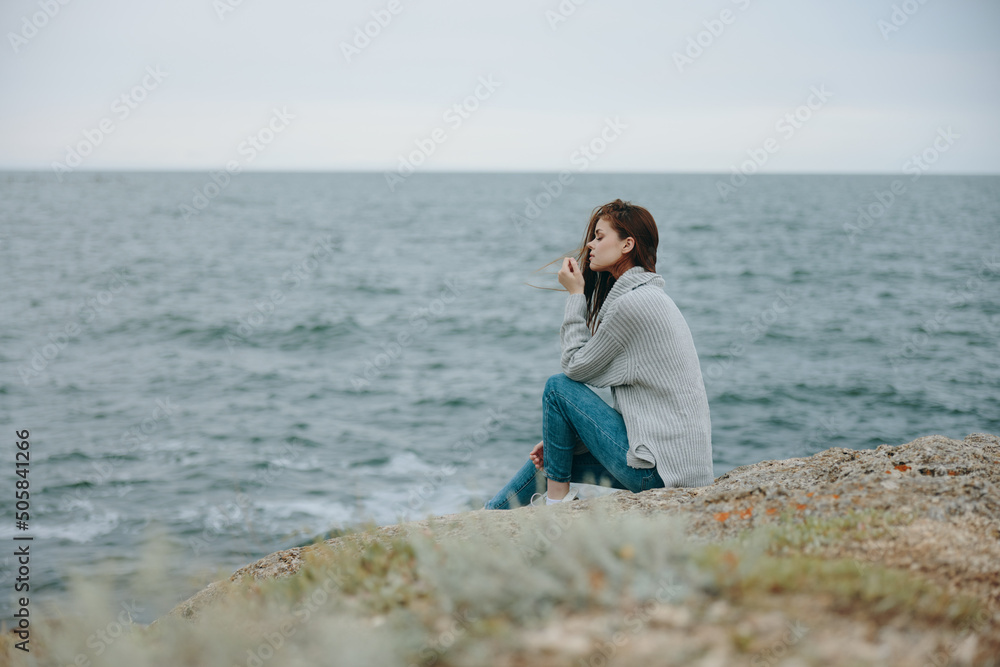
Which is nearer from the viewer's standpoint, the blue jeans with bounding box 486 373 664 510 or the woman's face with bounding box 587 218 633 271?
the blue jeans with bounding box 486 373 664 510

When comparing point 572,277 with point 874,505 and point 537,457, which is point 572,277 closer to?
point 537,457

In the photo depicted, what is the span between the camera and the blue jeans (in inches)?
164

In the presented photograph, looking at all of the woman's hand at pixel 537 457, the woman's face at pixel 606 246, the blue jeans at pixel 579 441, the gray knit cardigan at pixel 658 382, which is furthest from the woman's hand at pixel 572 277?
the woman's hand at pixel 537 457

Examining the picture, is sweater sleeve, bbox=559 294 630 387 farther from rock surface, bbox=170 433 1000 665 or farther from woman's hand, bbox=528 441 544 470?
rock surface, bbox=170 433 1000 665

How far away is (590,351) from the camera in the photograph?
13.8 ft

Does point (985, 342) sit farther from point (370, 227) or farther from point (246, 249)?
point (370, 227)

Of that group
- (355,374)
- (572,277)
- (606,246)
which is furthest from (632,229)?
(355,374)

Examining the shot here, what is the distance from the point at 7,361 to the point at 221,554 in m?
10.3

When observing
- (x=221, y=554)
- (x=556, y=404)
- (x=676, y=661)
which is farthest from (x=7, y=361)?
(x=676, y=661)

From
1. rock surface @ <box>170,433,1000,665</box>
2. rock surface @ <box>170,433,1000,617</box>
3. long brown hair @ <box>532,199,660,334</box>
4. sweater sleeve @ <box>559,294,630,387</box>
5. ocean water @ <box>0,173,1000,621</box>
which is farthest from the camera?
ocean water @ <box>0,173,1000,621</box>

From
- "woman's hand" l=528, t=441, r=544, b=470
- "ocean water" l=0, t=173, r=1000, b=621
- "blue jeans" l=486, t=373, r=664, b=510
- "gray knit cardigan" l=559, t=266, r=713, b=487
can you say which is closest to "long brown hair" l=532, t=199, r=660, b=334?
"gray knit cardigan" l=559, t=266, r=713, b=487

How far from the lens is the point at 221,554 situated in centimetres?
760

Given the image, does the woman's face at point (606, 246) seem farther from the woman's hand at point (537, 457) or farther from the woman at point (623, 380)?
the woman's hand at point (537, 457)

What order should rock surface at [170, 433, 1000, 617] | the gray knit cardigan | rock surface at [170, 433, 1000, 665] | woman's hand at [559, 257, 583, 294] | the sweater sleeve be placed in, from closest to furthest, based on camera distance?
rock surface at [170, 433, 1000, 665], rock surface at [170, 433, 1000, 617], the gray knit cardigan, the sweater sleeve, woman's hand at [559, 257, 583, 294]
